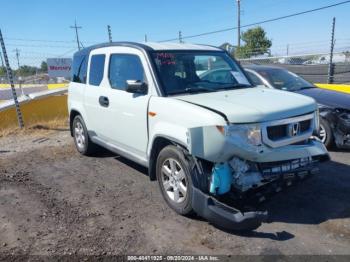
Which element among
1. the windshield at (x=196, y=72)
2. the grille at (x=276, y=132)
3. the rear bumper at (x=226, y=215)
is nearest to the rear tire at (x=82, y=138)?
the windshield at (x=196, y=72)

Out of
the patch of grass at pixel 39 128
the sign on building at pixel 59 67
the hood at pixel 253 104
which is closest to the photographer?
the hood at pixel 253 104

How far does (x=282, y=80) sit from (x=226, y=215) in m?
4.89

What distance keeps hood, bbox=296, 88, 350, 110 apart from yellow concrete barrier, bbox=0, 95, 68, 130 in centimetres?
762

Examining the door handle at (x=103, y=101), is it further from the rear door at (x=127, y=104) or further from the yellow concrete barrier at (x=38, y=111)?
the yellow concrete barrier at (x=38, y=111)

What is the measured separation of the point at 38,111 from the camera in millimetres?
10680

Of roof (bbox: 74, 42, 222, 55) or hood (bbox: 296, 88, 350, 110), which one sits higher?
roof (bbox: 74, 42, 222, 55)

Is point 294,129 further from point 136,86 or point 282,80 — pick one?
point 282,80

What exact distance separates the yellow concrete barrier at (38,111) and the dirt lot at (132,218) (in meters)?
4.28

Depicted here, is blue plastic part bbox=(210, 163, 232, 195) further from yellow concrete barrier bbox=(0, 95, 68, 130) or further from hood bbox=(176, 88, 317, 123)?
yellow concrete barrier bbox=(0, 95, 68, 130)

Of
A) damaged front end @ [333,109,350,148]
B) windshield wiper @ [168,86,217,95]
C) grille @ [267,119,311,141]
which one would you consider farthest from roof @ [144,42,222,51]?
damaged front end @ [333,109,350,148]

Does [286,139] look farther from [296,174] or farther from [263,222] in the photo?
[263,222]

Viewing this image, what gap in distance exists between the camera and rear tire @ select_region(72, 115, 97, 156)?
21.2 feet

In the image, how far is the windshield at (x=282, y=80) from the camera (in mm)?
7386

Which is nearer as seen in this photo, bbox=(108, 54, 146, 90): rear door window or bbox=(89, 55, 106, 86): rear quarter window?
bbox=(108, 54, 146, 90): rear door window
